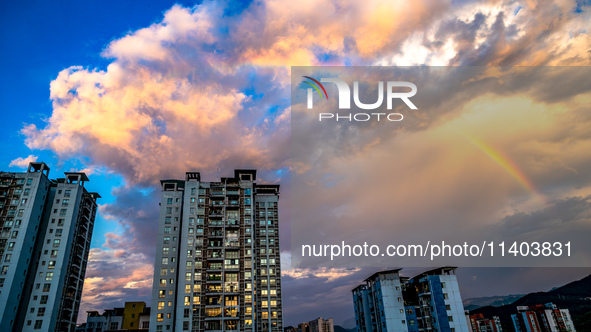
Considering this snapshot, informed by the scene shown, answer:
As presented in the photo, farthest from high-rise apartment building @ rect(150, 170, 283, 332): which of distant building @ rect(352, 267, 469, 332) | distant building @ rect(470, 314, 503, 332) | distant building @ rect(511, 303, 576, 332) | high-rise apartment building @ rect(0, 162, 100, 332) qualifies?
distant building @ rect(470, 314, 503, 332)

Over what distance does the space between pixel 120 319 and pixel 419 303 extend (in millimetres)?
95503

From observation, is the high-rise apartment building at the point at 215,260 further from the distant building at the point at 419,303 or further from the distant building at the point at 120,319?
the distant building at the point at 120,319

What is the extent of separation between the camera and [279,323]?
88.8 metres

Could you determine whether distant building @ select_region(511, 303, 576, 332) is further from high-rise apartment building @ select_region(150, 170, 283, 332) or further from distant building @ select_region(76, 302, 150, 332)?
distant building @ select_region(76, 302, 150, 332)

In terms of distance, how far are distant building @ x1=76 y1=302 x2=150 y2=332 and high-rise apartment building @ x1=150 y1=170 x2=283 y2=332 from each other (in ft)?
114

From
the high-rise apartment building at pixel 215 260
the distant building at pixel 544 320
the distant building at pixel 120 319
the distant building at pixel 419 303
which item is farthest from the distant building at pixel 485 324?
the distant building at pixel 120 319

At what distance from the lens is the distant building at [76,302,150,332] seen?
11169 centimetres

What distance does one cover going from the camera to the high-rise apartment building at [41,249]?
80188mm

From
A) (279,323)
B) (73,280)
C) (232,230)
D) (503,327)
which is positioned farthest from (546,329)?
(73,280)

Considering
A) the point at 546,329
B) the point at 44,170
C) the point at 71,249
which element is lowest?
the point at 546,329

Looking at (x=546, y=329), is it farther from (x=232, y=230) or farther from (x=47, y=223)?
(x=47, y=223)

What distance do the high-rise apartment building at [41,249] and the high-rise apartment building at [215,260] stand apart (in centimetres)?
2283

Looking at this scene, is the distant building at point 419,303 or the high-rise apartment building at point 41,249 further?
the distant building at point 419,303

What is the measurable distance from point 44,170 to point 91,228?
2104 cm
